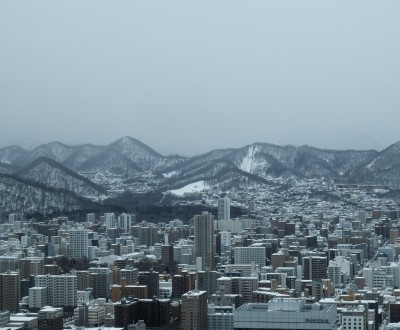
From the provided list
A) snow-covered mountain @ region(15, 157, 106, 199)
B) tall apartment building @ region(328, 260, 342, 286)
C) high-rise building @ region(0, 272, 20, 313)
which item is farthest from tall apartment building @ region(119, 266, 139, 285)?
snow-covered mountain @ region(15, 157, 106, 199)

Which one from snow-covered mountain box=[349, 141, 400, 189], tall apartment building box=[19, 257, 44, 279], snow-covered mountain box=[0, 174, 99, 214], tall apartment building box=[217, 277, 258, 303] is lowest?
tall apartment building box=[217, 277, 258, 303]

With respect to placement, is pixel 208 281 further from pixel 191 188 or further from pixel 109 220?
pixel 191 188

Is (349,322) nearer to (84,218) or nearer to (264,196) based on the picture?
(84,218)

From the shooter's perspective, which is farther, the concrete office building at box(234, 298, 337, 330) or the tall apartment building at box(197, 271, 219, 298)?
the tall apartment building at box(197, 271, 219, 298)

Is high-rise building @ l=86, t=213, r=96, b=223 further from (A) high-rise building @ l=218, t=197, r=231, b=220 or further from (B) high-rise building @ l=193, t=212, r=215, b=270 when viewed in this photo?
(B) high-rise building @ l=193, t=212, r=215, b=270

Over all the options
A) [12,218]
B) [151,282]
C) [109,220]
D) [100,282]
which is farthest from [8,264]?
[109,220]

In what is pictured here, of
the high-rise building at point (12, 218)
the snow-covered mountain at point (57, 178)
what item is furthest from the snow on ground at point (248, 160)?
the high-rise building at point (12, 218)
